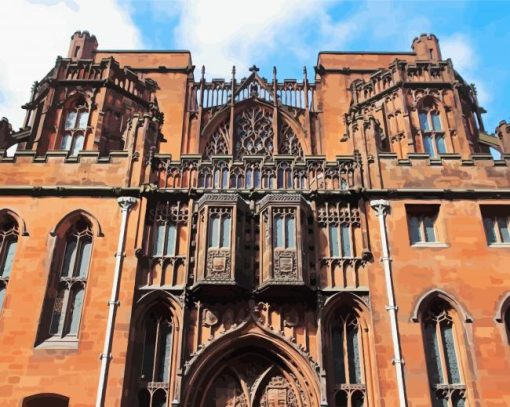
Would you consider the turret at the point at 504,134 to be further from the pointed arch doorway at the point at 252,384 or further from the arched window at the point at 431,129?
the pointed arch doorway at the point at 252,384

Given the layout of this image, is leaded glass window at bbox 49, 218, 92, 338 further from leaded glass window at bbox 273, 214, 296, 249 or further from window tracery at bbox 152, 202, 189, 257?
leaded glass window at bbox 273, 214, 296, 249

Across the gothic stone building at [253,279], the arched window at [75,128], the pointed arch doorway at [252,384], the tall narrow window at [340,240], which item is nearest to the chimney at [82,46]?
the arched window at [75,128]

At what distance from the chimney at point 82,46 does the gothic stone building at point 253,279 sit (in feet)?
35.8

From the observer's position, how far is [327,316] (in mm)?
14445

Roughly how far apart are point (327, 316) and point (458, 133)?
1085cm

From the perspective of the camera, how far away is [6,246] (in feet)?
51.5

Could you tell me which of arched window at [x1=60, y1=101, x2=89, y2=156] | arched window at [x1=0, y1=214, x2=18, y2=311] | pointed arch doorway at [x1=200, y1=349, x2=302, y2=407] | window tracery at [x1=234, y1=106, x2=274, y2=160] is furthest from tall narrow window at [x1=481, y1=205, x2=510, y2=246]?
arched window at [x1=60, y1=101, x2=89, y2=156]

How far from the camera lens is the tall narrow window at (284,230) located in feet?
49.2

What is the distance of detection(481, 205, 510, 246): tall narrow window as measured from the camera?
15.9 meters

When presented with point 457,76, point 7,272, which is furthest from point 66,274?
point 457,76

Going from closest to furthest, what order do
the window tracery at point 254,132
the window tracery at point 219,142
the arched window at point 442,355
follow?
1. the arched window at point 442,355
2. the window tracery at point 254,132
3. the window tracery at point 219,142

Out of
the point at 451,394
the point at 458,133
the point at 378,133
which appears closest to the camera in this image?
the point at 451,394

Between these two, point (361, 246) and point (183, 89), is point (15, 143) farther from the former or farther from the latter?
point (361, 246)

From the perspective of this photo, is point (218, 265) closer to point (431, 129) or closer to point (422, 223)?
point (422, 223)
